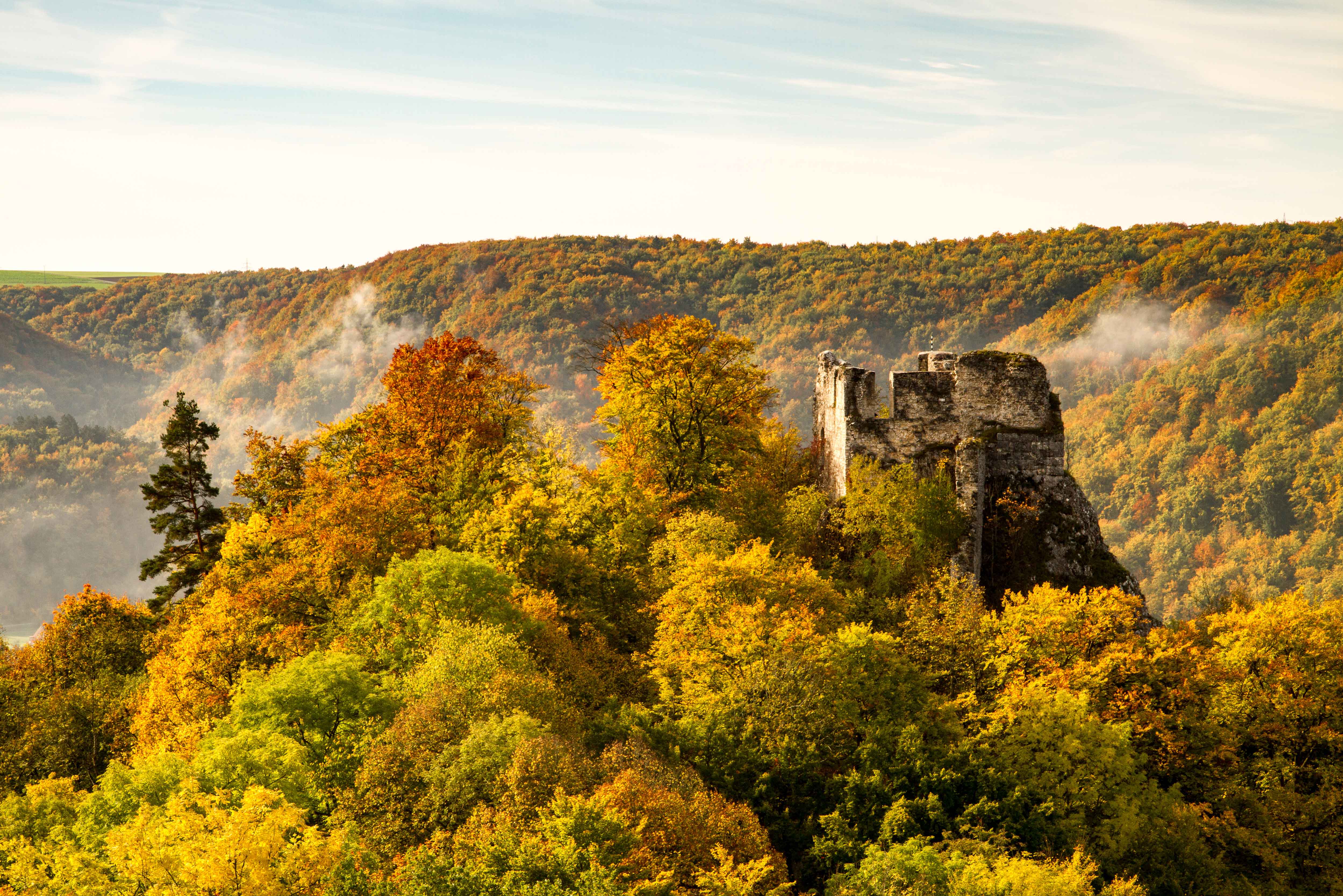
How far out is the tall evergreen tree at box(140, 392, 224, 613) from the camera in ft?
134

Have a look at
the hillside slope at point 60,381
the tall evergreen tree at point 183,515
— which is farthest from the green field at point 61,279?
the tall evergreen tree at point 183,515

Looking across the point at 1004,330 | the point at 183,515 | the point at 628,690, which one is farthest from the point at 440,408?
the point at 1004,330

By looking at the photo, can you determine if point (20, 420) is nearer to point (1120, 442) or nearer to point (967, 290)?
point (967, 290)

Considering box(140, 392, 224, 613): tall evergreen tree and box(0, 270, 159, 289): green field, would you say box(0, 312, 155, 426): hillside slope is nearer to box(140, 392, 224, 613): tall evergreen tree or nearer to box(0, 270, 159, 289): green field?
box(0, 270, 159, 289): green field

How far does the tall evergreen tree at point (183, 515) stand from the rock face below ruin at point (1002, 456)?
23077 millimetres

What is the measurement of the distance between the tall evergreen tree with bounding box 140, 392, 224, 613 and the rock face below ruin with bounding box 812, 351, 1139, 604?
23.1m

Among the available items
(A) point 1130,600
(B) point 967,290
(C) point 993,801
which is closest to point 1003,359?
(A) point 1130,600

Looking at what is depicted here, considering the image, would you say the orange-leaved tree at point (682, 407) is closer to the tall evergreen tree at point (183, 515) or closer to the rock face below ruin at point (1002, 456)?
the rock face below ruin at point (1002, 456)

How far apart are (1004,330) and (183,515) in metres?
88.9

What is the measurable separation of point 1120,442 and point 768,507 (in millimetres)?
70475

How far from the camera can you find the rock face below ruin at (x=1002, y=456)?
31938 mm

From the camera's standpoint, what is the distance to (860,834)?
71.0ft

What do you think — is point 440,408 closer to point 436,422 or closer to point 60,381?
point 436,422

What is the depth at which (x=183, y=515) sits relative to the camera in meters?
41.8
